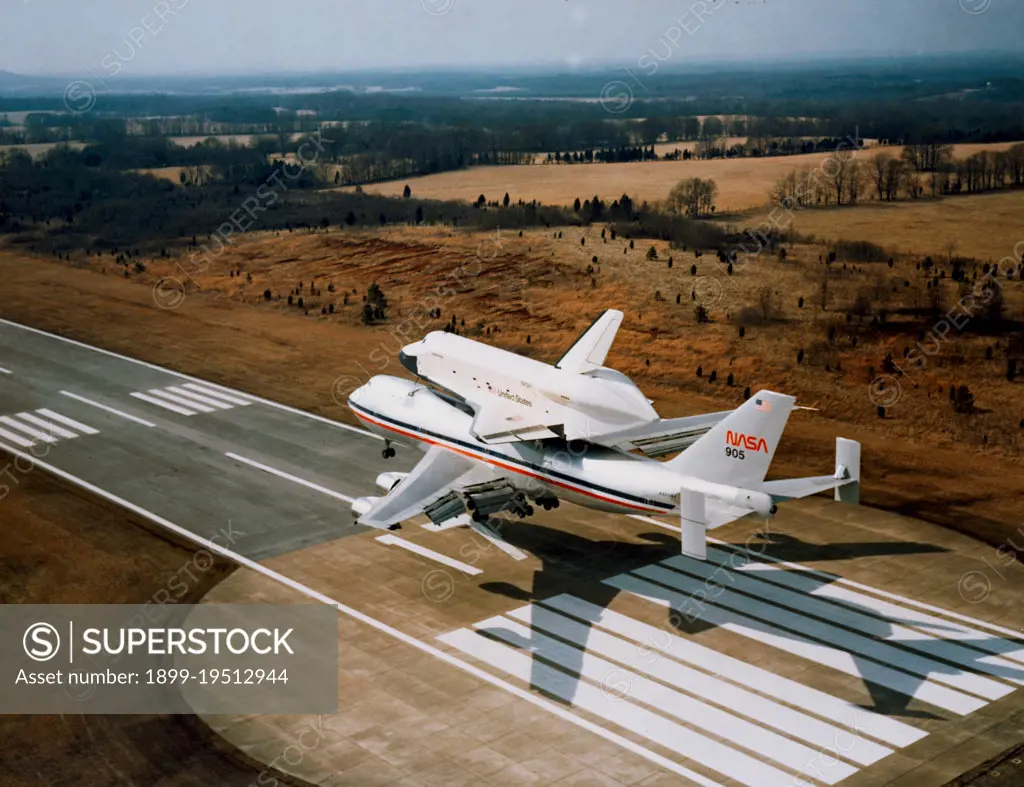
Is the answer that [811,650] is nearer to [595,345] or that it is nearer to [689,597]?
[689,597]

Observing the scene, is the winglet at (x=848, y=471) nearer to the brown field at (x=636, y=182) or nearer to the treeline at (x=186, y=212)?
the treeline at (x=186, y=212)

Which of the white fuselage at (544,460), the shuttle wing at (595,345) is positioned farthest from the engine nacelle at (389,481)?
the shuttle wing at (595,345)

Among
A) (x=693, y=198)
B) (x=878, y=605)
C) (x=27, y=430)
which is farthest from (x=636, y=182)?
(x=878, y=605)

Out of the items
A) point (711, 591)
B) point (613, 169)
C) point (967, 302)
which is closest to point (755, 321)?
point (967, 302)

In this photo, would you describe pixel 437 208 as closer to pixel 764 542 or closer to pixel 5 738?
pixel 764 542

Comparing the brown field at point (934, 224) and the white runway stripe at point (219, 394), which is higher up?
the brown field at point (934, 224)

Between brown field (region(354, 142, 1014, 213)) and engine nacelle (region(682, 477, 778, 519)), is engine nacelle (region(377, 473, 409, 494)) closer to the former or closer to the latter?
engine nacelle (region(682, 477, 778, 519))
